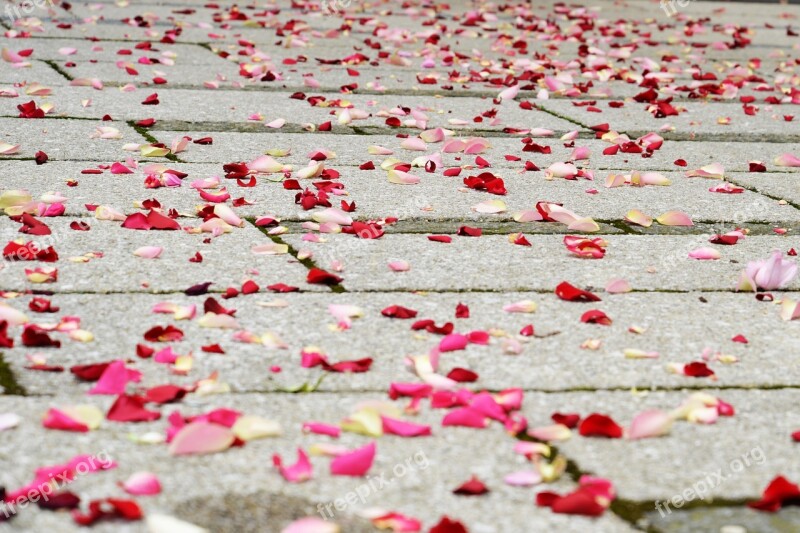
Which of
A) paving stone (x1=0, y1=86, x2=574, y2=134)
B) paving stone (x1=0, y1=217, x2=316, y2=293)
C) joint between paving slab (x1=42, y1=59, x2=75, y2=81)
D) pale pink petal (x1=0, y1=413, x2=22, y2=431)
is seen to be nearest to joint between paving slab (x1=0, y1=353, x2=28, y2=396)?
pale pink petal (x1=0, y1=413, x2=22, y2=431)

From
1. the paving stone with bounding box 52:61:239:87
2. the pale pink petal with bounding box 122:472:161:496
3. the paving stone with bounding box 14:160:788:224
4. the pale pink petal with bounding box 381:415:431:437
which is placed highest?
the pale pink petal with bounding box 122:472:161:496

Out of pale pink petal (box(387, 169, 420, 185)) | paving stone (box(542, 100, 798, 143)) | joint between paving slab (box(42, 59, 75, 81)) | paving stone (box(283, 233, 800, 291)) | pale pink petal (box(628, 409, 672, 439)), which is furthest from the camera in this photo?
joint between paving slab (box(42, 59, 75, 81))

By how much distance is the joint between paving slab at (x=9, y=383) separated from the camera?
2027 millimetres

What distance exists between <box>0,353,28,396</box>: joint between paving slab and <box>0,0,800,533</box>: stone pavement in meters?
0.01

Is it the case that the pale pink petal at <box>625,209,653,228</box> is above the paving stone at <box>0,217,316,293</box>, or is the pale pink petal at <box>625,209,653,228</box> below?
below

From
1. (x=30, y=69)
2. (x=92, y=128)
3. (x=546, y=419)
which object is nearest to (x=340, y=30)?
(x=30, y=69)

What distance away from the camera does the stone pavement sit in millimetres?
1773

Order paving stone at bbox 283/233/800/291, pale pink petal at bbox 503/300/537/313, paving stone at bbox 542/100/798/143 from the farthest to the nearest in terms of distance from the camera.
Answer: paving stone at bbox 542/100/798/143, paving stone at bbox 283/233/800/291, pale pink petal at bbox 503/300/537/313

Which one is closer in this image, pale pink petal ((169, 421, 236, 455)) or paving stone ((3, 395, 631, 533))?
paving stone ((3, 395, 631, 533))

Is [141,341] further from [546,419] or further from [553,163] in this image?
[553,163]

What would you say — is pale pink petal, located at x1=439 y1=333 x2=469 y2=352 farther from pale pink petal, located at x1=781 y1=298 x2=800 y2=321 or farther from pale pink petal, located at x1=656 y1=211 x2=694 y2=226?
pale pink petal, located at x1=656 y1=211 x2=694 y2=226

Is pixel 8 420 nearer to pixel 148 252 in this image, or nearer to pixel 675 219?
pixel 148 252

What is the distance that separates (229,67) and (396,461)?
444 centimetres

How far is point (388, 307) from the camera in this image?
252 cm
